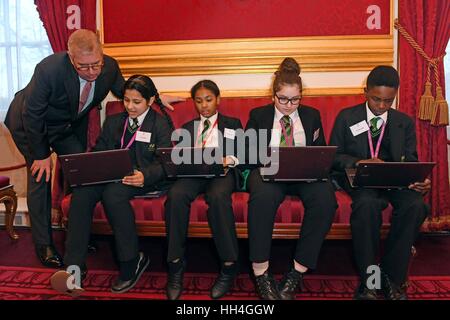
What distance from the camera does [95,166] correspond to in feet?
7.64

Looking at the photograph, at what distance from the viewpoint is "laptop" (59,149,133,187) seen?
2277 millimetres

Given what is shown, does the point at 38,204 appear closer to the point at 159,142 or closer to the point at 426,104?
the point at 159,142

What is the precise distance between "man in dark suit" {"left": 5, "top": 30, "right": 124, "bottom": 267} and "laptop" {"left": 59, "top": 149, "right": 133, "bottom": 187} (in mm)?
452

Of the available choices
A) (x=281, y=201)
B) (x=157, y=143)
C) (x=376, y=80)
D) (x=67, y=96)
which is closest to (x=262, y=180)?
(x=281, y=201)

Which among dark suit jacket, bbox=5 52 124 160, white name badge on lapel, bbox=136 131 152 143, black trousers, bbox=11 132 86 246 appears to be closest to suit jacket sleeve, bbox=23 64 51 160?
dark suit jacket, bbox=5 52 124 160

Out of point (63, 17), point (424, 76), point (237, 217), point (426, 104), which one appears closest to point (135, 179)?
point (237, 217)

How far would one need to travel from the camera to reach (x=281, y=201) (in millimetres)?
2441

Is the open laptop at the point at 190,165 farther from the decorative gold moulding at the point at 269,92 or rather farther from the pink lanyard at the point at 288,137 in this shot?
the decorative gold moulding at the point at 269,92

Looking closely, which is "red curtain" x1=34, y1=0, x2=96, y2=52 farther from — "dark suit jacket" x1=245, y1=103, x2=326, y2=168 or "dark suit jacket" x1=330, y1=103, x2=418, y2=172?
"dark suit jacket" x1=330, y1=103, x2=418, y2=172

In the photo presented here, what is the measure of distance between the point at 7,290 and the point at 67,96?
3.99ft

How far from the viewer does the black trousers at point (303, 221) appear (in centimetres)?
226

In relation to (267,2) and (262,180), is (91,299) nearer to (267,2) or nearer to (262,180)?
(262,180)

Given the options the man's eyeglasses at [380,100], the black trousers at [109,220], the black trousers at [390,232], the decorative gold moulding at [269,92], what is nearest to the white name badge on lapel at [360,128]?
the man's eyeglasses at [380,100]

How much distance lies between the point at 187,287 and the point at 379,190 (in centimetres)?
126
